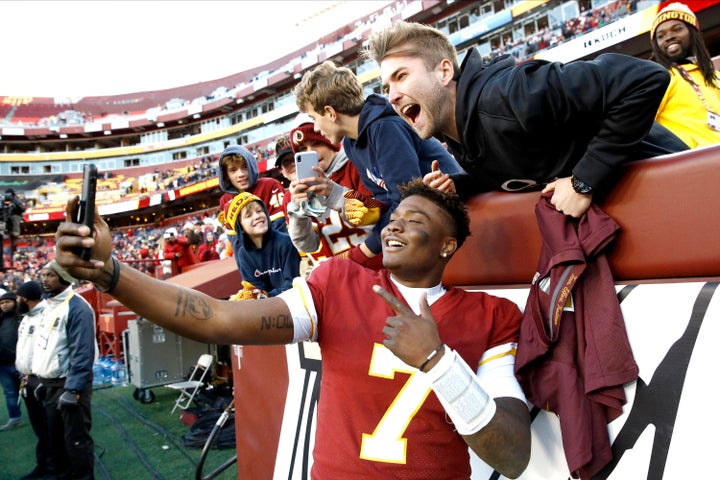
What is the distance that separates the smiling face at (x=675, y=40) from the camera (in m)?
2.55

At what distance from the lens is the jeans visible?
22.3 feet

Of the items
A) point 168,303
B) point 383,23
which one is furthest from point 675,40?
point 383,23

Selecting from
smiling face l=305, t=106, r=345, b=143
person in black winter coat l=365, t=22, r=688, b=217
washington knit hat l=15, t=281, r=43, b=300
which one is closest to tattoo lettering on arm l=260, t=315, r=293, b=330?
person in black winter coat l=365, t=22, r=688, b=217

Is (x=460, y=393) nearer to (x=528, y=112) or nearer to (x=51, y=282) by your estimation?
(x=528, y=112)

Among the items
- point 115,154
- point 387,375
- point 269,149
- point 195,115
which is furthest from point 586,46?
point 115,154

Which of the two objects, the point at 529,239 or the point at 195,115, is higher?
the point at 195,115

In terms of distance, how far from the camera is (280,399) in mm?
2570

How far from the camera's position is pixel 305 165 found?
7.16ft

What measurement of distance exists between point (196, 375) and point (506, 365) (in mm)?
7202

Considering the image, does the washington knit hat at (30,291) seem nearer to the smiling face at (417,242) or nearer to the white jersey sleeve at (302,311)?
the white jersey sleeve at (302,311)

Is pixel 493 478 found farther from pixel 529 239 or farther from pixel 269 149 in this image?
pixel 269 149

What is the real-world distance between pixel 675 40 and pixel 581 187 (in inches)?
72.9

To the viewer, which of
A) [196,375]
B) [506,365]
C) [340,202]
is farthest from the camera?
[196,375]

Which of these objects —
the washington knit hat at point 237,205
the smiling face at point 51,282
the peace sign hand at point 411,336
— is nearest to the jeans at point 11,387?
the smiling face at point 51,282
